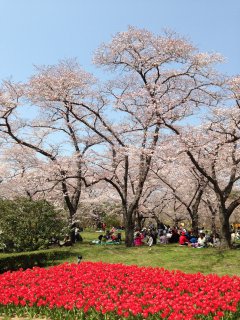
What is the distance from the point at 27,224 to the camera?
71.0 ft

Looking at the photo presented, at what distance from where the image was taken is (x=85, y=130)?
3075cm

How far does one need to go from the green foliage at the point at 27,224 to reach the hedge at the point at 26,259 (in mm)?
2311

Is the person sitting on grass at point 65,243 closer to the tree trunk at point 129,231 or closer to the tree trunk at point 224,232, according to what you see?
the tree trunk at point 129,231

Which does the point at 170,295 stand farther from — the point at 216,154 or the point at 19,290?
the point at 216,154

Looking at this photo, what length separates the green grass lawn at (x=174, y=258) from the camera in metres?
16.5

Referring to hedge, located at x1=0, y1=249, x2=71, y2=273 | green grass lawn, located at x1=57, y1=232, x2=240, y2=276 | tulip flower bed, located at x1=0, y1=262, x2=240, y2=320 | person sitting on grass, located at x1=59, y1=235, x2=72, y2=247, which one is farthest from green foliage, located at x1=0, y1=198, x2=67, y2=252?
tulip flower bed, located at x1=0, y1=262, x2=240, y2=320

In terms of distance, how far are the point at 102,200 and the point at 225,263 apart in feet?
74.4

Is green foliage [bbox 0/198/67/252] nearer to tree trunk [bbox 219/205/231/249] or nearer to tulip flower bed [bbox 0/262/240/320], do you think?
tulip flower bed [bbox 0/262/240/320]

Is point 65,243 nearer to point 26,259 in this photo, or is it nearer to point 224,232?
point 26,259

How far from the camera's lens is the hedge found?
60.5 ft

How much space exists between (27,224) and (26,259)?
3037 mm

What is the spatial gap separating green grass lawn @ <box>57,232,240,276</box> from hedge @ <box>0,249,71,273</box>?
813mm

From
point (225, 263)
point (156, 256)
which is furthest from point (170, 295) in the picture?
point (156, 256)

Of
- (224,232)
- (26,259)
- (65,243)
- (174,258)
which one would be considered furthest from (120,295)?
(65,243)
